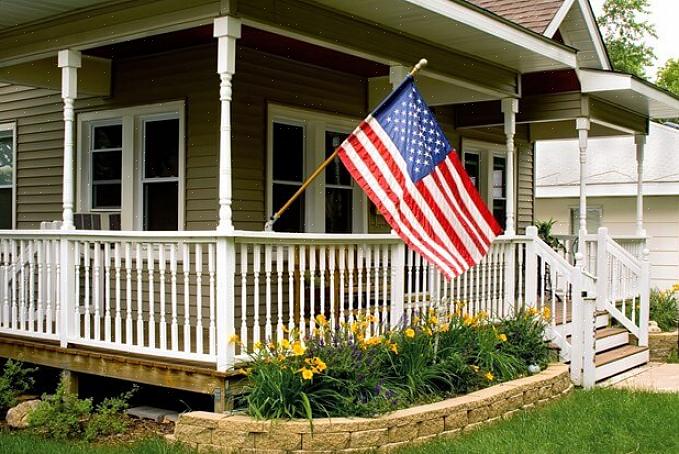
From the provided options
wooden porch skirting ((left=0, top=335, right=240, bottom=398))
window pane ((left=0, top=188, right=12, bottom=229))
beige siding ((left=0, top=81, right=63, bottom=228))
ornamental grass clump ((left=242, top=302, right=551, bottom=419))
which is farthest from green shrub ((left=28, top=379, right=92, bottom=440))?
window pane ((left=0, top=188, right=12, bottom=229))

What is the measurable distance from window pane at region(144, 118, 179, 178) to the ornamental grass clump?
2.88 metres

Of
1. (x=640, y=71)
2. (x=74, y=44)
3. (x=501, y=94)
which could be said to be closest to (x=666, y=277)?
(x=501, y=94)

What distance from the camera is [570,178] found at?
1869 centimetres

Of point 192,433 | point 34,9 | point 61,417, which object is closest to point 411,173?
→ point 192,433

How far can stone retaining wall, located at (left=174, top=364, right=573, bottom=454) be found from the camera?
5805mm

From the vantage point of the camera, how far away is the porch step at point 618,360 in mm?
Result: 9414

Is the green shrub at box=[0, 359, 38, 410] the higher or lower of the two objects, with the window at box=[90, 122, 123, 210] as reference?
lower

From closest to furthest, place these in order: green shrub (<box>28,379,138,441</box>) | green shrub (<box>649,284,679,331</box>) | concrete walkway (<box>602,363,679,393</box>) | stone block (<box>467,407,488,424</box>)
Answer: green shrub (<box>28,379,138,441</box>), stone block (<box>467,407,488,424</box>), concrete walkway (<box>602,363,679,393</box>), green shrub (<box>649,284,679,331</box>)

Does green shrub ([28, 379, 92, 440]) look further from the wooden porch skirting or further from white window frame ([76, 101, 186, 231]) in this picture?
white window frame ([76, 101, 186, 231])

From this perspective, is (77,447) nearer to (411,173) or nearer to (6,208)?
(411,173)

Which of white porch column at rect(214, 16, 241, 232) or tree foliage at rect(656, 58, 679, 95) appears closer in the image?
white porch column at rect(214, 16, 241, 232)

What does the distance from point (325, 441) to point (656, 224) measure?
13771mm

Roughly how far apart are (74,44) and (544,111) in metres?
6.65

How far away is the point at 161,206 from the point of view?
921cm
